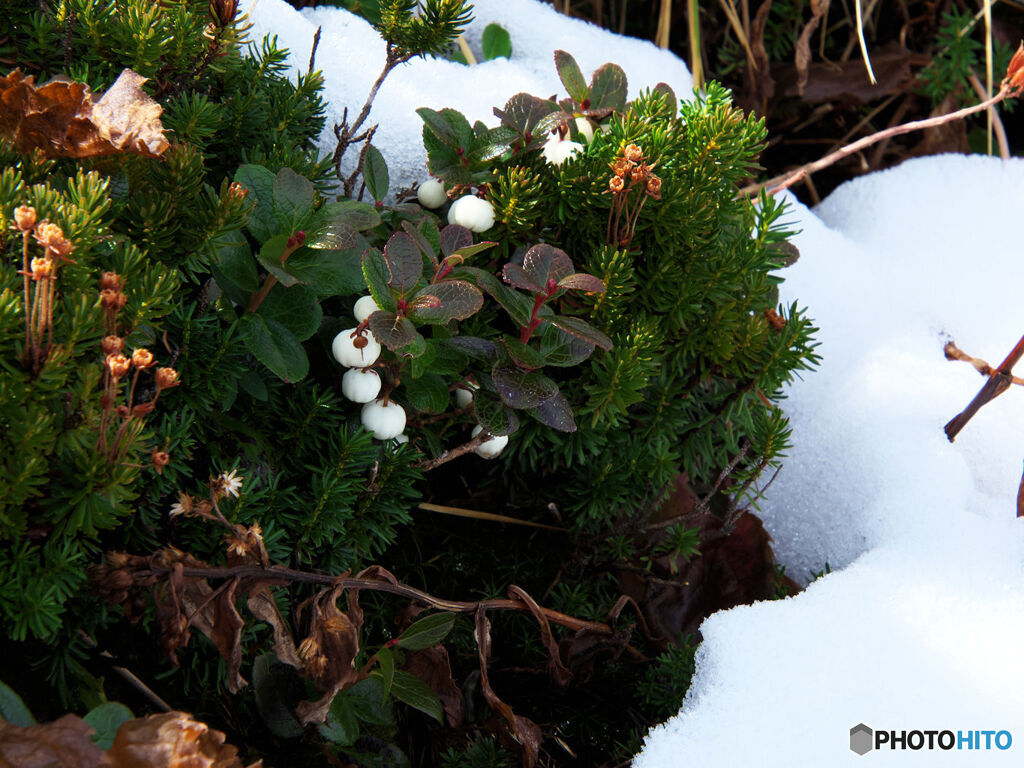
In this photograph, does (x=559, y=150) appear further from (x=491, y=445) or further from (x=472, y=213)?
(x=491, y=445)

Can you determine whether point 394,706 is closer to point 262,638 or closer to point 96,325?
point 262,638

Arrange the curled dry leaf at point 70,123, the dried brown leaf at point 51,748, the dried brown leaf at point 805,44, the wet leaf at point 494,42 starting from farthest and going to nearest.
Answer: the dried brown leaf at point 805,44 → the wet leaf at point 494,42 → the curled dry leaf at point 70,123 → the dried brown leaf at point 51,748

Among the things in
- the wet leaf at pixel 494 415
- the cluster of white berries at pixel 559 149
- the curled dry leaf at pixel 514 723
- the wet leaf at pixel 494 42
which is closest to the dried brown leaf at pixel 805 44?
the wet leaf at pixel 494 42

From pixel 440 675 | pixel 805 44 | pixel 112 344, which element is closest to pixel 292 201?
pixel 112 344

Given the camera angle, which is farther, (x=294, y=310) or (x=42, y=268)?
(x=294, y=310)

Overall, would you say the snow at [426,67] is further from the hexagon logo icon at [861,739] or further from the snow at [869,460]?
→ the hexagon logo icon at [861,739]

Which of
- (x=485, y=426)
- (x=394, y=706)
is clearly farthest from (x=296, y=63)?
(x=394, y=706)
